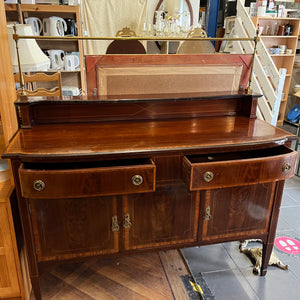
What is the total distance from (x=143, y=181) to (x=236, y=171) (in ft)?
1.29

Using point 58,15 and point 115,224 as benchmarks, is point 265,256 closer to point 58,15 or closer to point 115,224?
point 115,224

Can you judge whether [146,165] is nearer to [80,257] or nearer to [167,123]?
[167,123]

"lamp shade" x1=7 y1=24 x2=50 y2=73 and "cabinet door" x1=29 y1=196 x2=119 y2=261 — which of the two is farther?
"lamp shade" x1=7 y1=24 x2=50 y2=73

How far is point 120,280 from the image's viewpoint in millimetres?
1604

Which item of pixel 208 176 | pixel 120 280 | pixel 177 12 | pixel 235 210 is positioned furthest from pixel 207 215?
pixel 177 12

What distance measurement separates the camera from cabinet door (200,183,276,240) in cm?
140

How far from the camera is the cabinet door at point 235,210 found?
140 cm

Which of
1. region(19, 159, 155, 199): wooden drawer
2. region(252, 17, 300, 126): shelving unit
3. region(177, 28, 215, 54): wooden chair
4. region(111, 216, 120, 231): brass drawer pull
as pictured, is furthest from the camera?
region(252, 17, 300, 126): shelving unit

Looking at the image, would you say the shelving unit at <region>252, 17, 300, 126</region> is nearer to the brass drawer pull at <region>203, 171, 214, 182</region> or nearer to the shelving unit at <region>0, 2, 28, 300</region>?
the brass drawer pull at <region>203, 171, 214, 182</region>

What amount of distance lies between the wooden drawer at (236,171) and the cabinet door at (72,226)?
36 centimetres

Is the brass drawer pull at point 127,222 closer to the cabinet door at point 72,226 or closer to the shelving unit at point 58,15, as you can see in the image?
the cabinet door at point 72,226

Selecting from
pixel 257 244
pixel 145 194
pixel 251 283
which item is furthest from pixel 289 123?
pixel 145 194

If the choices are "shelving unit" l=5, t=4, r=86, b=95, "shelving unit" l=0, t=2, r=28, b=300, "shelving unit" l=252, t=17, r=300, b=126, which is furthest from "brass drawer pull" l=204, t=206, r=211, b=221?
"shelving unit" l=252, t=17, r=300, b=126

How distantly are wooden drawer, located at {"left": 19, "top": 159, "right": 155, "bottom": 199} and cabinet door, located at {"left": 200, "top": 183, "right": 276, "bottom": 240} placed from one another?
14.1 inches
